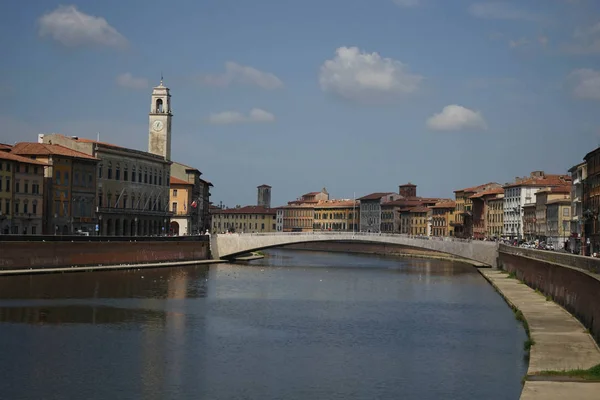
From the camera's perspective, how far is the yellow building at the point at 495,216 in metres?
154

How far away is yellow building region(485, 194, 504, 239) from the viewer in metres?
154

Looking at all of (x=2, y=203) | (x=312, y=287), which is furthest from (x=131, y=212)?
(x=312, y=287)

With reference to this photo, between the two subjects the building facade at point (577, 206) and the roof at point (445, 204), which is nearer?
the building facade at point (577, 206)

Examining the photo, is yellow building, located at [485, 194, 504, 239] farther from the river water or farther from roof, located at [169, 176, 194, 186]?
the river water

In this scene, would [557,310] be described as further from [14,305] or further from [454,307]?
[14,305]

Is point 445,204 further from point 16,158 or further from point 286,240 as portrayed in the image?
point 16,158

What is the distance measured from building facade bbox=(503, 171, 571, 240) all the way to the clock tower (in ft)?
164

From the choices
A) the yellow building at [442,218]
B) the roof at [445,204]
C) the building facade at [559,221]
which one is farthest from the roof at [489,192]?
the building facade at [559,221]

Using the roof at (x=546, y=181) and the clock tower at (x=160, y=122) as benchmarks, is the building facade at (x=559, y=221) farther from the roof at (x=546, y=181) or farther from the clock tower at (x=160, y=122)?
the clock tower at (x=160, y=122)

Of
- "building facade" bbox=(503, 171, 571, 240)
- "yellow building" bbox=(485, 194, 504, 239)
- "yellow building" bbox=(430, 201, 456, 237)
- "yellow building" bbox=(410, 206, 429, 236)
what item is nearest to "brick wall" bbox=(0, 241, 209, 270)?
"building facade" bbox=(503, 171, 571, 240)

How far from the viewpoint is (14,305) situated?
5444 cm

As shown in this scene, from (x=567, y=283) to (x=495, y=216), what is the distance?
10681 cm

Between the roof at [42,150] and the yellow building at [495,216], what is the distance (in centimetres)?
7445

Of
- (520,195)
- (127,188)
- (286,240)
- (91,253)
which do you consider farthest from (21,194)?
(520,195)
